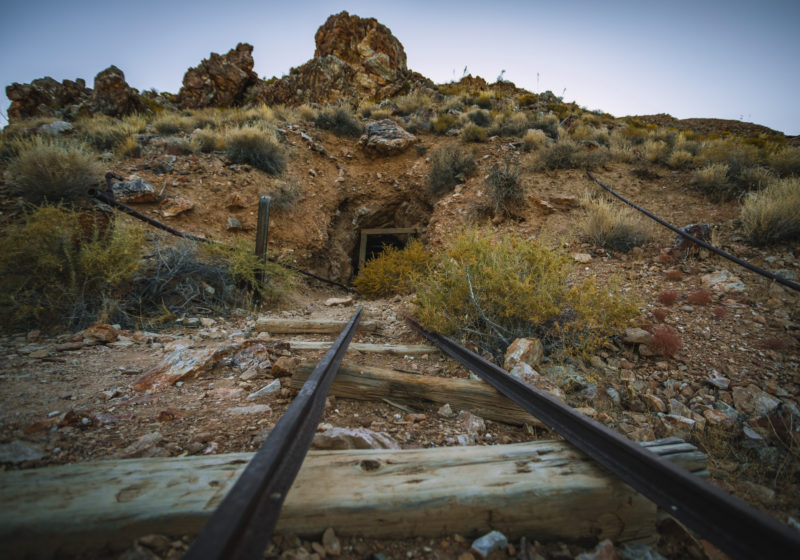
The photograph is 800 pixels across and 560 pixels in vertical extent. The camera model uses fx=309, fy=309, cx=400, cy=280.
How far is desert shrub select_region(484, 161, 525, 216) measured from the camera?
7.60 meters

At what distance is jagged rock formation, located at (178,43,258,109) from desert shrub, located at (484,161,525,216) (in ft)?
59.1

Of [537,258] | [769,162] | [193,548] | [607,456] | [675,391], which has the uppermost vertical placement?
[769,162]

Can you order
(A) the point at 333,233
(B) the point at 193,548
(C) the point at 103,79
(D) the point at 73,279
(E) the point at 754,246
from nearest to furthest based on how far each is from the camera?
(B) the point at 193,548 → (D) the point at 73,279 → (E) the point at 754,246 → (A) the point at 333,233 → (C) the point at 103,79

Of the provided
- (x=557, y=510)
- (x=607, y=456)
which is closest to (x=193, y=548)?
(x=557, y=510)

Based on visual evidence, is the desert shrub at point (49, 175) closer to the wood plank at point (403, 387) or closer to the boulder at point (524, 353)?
the wood plank at point (403, 387)

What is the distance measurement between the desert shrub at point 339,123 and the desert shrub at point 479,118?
4443 mm

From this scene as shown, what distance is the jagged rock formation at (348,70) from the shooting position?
1658 cm

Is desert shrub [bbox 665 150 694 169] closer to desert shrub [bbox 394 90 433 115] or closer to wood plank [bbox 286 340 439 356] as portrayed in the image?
wood plank [bbox 286 340 439 356]

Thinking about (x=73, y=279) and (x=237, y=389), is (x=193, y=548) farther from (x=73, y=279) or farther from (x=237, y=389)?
(x=73, y=279)

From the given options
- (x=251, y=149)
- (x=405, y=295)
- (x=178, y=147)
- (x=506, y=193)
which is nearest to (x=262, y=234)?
(x=405, y=295)

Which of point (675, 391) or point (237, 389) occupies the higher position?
point (675, 391)

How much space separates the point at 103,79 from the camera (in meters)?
12.8

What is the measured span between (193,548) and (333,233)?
9397 millimetres

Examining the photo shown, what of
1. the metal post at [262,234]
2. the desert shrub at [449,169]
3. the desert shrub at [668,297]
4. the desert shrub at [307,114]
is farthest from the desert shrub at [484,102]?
the desert shrub at [668,297]
